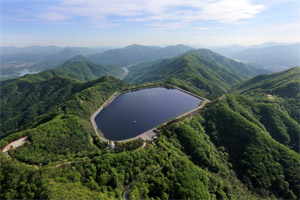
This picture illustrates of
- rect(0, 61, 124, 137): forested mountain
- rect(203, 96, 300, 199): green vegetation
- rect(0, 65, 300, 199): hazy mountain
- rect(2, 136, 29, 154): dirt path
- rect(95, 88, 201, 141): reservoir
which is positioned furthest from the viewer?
rect(0, 61, 124, 137): forested mountain

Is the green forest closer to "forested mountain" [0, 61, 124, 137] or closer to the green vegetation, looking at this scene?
the green vegetation

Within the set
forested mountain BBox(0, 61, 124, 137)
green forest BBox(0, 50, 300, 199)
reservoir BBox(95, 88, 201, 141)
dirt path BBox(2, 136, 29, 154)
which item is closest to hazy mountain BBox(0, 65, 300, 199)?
green forest BBox(0, 50, 300, 199)

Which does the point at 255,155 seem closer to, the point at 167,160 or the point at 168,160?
the point at 168,160

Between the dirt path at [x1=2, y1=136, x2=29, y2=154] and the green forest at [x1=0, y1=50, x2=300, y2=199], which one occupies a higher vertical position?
the dirt path at [x1=2, y1=136, x2=29, y2=154]

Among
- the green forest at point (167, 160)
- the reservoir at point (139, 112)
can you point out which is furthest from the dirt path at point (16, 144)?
the reservoir at point (139, 112)

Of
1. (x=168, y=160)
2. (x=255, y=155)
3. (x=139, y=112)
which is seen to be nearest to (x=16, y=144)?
(x=139, y=112)

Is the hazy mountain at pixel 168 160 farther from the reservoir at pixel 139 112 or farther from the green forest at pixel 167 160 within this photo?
the reservoir at pixel 139 112

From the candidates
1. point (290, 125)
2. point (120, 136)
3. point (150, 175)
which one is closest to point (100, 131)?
point (120, 136)

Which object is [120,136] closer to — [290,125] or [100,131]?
[100,131]
